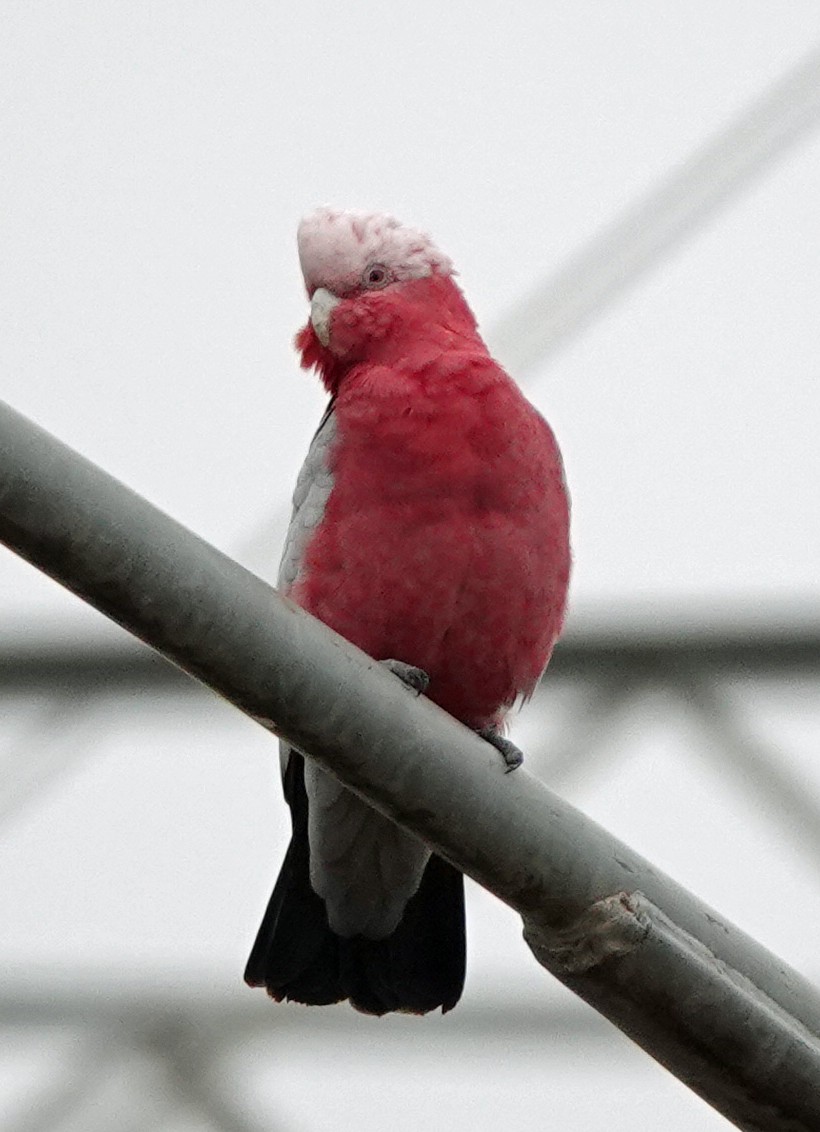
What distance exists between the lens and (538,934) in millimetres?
2092

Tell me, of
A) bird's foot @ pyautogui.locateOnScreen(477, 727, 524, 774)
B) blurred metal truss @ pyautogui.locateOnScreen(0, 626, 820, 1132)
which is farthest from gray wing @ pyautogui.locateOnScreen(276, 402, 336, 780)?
blurred metal truss @ pyautogui.locateOnScreen(0, 626, 820, 1132)

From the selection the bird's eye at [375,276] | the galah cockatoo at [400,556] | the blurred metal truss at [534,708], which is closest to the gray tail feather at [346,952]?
the galah cockatoo at [400,556]

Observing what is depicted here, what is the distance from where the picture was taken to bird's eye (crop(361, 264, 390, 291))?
321 centimetres

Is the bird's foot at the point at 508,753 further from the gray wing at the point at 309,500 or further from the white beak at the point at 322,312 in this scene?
the white beak at the point at 322,312

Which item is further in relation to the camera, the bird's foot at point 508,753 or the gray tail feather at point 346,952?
the gray tail feather at point 346,952

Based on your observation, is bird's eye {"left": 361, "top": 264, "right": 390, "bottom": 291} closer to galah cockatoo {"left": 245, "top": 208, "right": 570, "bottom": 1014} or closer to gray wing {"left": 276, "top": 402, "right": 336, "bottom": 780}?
galah cockatoo {"left": 245, "top": 208, "right": 570, "bottom": 1014}

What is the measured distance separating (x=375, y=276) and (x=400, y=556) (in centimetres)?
58

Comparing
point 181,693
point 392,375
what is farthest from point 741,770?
point 392,375

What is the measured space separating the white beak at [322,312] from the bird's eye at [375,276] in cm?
6

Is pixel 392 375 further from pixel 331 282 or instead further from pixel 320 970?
pixel 320 970

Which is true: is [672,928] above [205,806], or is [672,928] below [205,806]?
below

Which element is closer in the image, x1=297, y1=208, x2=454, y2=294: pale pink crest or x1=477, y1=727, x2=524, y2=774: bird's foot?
x1=477, y1=727, x2=524, y2=774: bird's foot

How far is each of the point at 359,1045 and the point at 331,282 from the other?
7.94 ft

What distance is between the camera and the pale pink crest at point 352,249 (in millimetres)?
3170
